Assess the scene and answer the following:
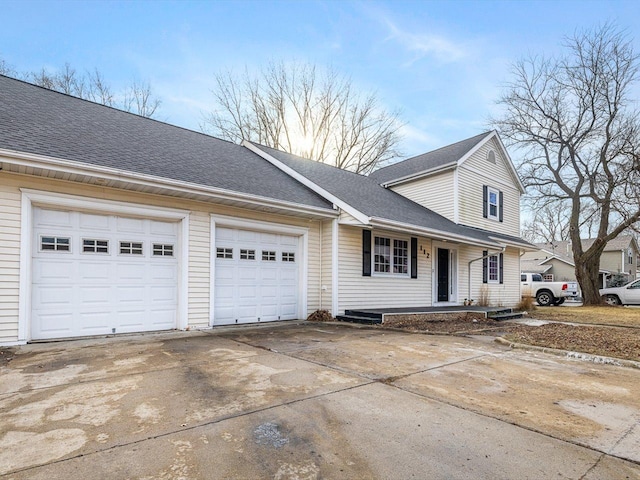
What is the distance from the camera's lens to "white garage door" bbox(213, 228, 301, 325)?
8.48 meters

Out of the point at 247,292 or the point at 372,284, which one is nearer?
the point at 247,292

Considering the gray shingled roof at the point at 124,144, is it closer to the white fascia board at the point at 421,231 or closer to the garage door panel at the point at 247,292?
the white fascia board at the point at 421,231

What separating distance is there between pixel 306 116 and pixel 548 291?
18009 mm

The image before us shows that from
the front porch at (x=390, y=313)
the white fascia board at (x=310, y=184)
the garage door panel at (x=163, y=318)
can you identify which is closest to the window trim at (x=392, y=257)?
the front porch at (x=390, y=313)

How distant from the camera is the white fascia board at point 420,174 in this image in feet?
46.5

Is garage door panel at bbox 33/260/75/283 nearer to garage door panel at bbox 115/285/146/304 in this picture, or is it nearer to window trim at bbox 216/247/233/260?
garage door panel at bbox 115/285/146/304

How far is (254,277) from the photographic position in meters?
9.05

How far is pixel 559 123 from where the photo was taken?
19391 millimetres

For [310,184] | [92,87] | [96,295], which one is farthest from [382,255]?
[92,87]

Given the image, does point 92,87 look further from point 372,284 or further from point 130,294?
point 372,284

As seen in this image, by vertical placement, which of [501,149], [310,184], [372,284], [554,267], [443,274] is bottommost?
[554,267]

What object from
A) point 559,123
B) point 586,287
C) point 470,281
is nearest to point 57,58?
point 470,281

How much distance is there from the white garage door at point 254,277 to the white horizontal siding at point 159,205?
1.33 ft

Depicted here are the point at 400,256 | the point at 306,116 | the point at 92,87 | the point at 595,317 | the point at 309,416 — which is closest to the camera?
the point at 309,416
